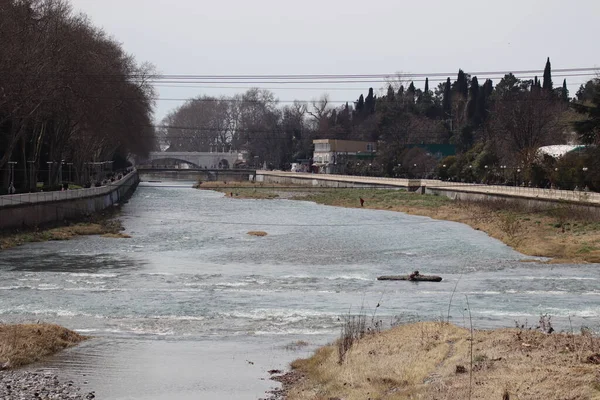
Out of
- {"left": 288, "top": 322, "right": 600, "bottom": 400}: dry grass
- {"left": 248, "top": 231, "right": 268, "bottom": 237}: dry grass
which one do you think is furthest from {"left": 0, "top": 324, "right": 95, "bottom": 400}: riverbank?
{"left": 248, "top": 231, "right": 268, "bottom": 237}: dry grass

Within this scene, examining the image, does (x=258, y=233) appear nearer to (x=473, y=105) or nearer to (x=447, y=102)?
(x=473, y=105)

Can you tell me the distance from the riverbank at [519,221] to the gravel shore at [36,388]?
106 ft

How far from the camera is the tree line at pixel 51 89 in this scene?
55.2 meters

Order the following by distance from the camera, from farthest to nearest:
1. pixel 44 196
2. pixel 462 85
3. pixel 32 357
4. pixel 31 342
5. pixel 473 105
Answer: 1. pixel 462 85
2. pixel 473 105
3. pixel 44 196
4. pixel 31 342
5. pixel 32 357

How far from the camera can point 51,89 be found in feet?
196


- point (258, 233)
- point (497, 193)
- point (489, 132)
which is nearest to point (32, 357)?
point (258, 233)

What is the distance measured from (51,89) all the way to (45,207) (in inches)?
355

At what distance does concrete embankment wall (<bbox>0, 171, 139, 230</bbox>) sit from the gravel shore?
37.2 meters

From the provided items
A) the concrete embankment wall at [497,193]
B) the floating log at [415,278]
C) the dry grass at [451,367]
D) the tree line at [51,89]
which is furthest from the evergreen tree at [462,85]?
the dry grass at [451,367]

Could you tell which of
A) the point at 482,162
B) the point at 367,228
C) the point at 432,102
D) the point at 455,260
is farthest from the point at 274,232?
the point at 432,102

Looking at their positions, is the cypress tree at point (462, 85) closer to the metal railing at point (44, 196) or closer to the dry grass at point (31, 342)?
the metal railing at point (44, 196)

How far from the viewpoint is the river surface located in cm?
2095

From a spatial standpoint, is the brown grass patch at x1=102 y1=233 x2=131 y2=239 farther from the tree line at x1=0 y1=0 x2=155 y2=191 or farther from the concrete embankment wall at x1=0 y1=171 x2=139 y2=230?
the tree line at x1=0 y1=0 x2=155 y2=191

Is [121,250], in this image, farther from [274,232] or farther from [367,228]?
[367,228]
